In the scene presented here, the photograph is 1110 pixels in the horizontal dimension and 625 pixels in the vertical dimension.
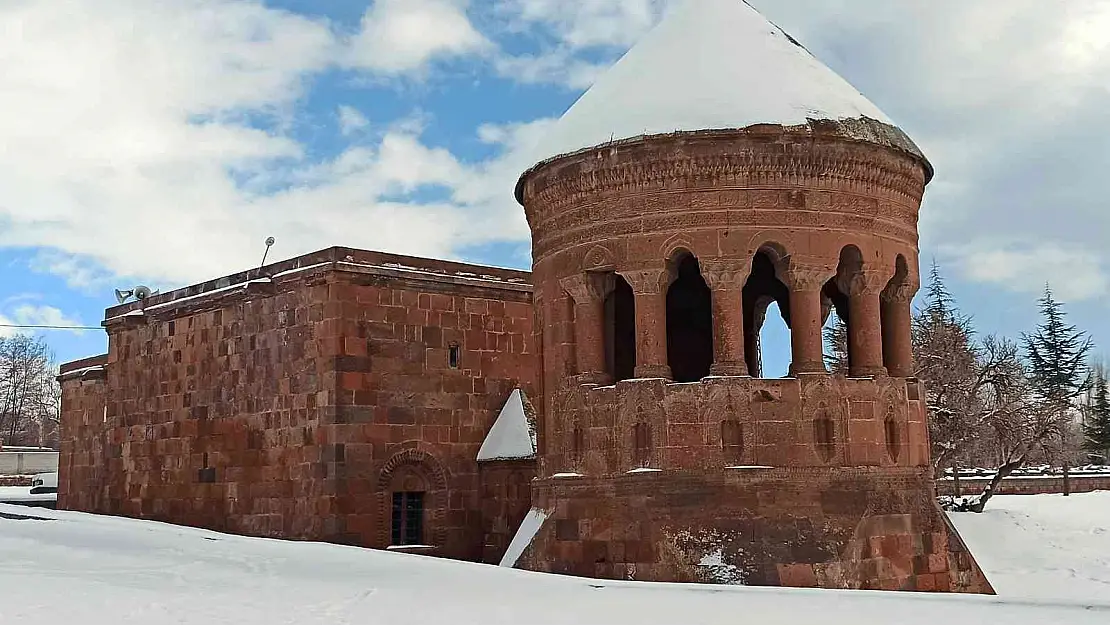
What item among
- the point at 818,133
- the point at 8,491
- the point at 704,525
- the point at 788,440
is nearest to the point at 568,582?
the point at 704,525

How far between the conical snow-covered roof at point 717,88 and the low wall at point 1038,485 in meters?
28.4

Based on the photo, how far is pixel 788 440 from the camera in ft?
42.7

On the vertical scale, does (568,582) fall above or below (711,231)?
below

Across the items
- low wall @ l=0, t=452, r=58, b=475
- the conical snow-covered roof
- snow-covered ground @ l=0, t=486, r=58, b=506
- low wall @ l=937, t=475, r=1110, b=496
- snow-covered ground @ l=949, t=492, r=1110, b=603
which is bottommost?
snow-covered ground @ l=949, t=492, r=1110, b=603

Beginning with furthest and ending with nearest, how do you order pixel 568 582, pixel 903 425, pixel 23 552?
pixel 903 425 < pixel 23 552 < pixel 568 582

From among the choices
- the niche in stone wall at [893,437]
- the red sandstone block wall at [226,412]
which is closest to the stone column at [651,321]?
the niche in stone wall at [893,437]

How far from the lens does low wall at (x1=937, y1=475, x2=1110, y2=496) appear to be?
131 ft

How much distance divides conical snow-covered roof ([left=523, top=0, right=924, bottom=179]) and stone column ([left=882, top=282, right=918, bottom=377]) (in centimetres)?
183

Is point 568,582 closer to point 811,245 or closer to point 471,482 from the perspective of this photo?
point 811,245

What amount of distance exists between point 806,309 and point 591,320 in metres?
2.56

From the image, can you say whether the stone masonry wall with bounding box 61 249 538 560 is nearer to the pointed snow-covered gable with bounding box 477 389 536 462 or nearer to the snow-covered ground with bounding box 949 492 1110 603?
the pointed snow-covered gable with bounding box 477 389 536 462

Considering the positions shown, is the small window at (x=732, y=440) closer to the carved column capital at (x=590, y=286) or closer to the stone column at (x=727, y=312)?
the stone column at (x=727, y=312)

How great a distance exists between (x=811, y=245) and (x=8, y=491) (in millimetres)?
33608

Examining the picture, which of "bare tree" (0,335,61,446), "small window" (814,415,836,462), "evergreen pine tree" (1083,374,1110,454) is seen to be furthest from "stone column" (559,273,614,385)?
"bare tree" (0,335,61,446)
